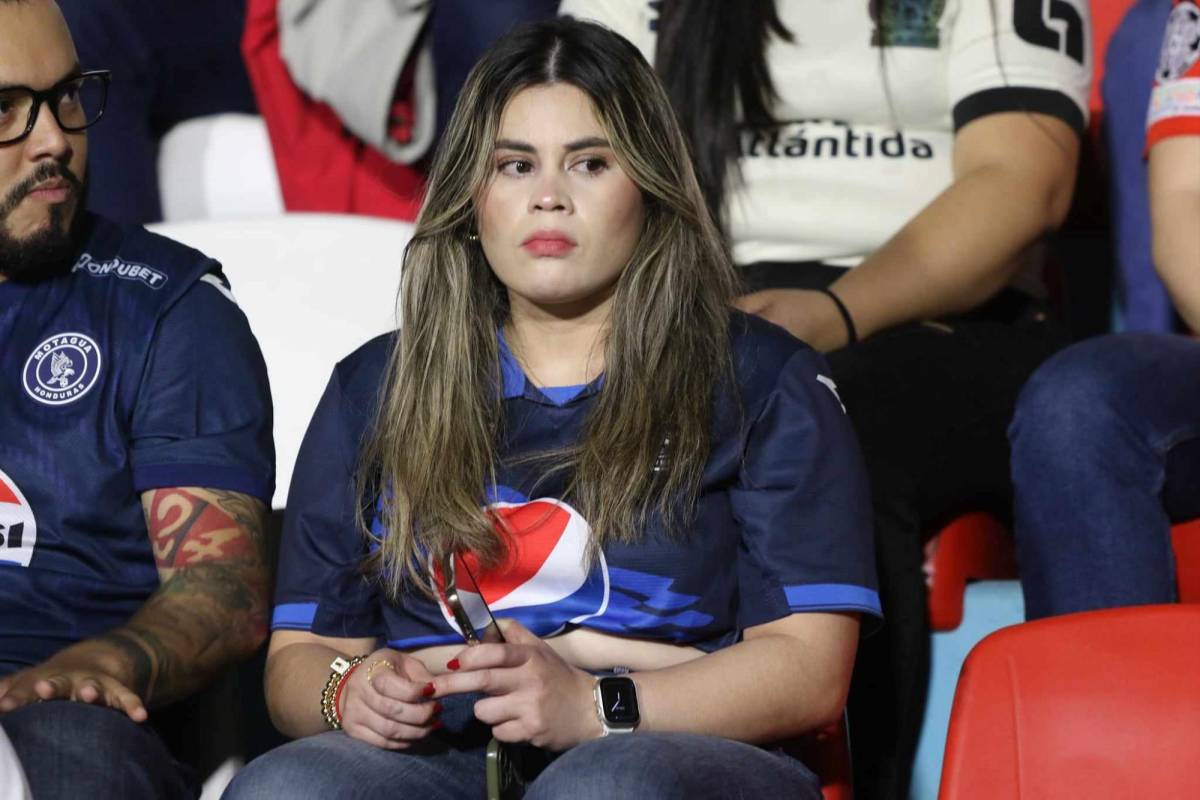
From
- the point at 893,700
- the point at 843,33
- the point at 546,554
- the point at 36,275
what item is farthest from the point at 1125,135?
the point at 36,275

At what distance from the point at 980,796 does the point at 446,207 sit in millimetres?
749

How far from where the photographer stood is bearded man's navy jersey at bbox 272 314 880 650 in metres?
1.54

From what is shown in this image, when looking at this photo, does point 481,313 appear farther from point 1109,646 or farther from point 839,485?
point 1109,646

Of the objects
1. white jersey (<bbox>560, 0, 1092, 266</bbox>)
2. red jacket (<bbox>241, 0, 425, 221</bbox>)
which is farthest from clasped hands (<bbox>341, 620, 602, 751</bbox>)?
red jacket (<bbox>241, 0, 425, 221</bbox>)

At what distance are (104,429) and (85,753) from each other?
371 mm

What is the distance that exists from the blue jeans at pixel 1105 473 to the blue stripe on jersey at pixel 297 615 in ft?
2.32

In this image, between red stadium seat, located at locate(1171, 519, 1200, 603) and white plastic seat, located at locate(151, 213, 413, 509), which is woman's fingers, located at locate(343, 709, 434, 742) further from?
red stadium seat, located at locate(1171, 519, 1200, 603)

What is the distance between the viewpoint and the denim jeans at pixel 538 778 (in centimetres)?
134

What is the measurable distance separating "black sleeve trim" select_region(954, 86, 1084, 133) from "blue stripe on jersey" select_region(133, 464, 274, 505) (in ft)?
3.36

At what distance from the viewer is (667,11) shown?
2281 millimetres

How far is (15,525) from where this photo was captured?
5.36ft

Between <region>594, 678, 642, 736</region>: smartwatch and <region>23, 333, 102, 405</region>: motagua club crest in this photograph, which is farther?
<region>23, 333, 102, 405</region>: motagua club crest

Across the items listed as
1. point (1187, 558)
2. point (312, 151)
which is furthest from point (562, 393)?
point (312, 151)

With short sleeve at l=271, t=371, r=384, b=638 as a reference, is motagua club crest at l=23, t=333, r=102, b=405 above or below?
above
